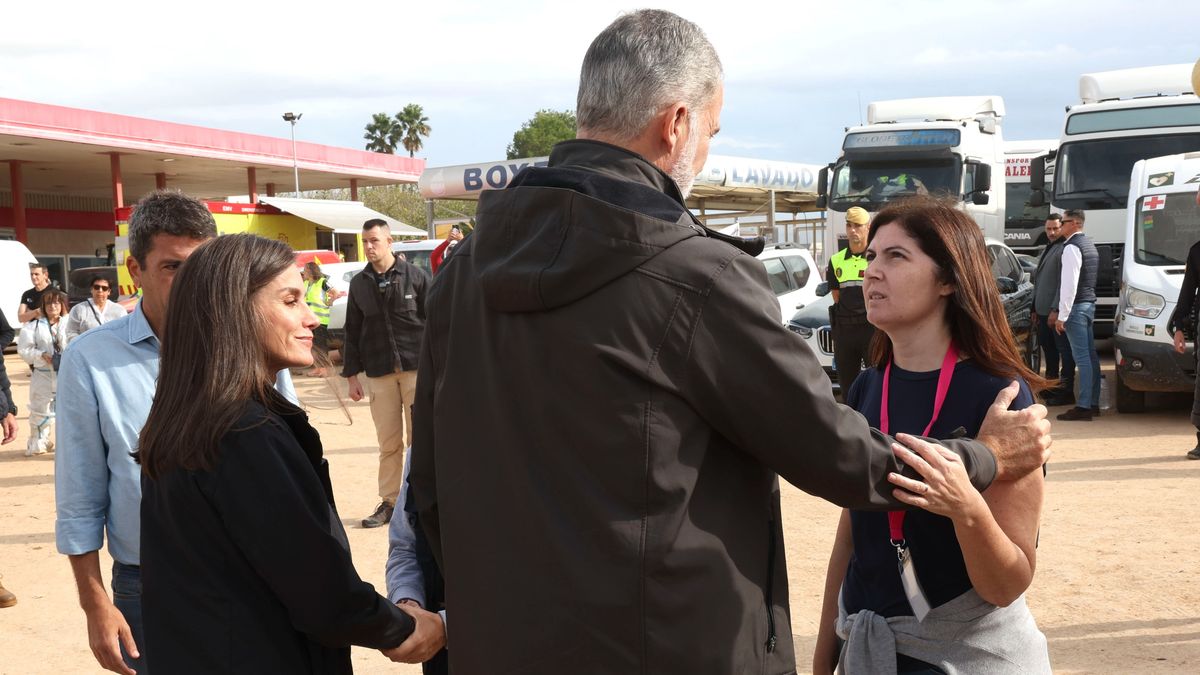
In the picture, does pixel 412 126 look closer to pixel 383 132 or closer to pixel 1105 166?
pixel 383 132

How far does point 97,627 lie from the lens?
10.3 ft

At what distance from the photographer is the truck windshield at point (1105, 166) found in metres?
14.8

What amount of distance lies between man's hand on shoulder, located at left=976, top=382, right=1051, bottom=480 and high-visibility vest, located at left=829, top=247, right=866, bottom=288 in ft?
24.3

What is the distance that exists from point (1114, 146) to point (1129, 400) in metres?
4.83

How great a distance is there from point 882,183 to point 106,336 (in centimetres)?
1490

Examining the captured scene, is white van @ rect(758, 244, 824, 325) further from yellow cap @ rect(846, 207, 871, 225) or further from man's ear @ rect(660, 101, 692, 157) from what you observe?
man's ear @ rect(660, 101, 692, 157)

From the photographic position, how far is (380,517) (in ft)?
26.6

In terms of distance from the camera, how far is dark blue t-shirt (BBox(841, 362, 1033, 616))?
95.7 inches

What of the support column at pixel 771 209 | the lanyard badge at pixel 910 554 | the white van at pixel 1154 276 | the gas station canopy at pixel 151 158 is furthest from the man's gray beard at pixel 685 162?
the gas station canopy at pixel 151 158

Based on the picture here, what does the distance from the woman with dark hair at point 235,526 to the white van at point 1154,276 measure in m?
10.1

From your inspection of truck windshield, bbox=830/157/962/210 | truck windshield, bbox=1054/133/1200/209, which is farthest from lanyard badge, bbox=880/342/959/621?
truck windshield, bbox=830/157/962/210

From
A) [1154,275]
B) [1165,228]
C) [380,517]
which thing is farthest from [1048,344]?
[380,517]

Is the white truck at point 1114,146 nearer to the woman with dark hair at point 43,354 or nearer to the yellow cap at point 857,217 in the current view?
the yellow cap at point 857,217

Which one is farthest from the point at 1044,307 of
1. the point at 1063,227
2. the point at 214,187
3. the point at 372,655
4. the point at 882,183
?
the point at 214,187
